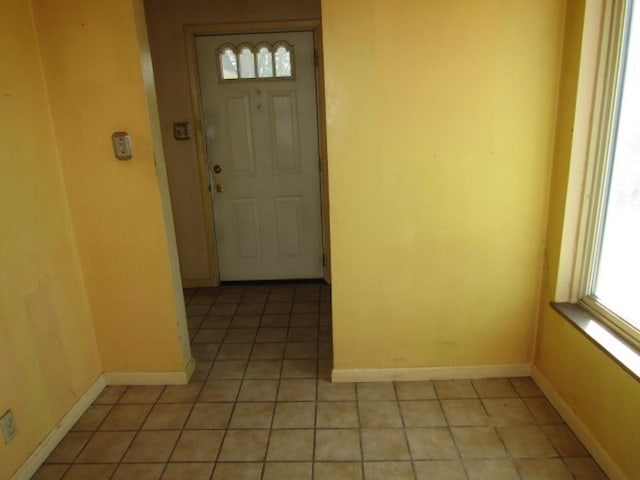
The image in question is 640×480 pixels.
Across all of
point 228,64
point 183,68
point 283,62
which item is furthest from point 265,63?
point 183,68

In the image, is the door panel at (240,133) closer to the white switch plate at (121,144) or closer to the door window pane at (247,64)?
the door window pane at (247,64)

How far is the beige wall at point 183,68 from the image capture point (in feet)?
10.1

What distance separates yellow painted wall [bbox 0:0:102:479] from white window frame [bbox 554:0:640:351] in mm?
2303

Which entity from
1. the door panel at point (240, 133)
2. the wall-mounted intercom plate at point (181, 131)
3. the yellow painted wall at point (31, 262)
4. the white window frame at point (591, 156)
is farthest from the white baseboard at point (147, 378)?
the white window frame at point (591, 156)

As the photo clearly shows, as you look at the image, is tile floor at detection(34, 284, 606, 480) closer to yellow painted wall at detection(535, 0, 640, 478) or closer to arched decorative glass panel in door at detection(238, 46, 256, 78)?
yellow painted wall at detection(535, 0, 640, 478)

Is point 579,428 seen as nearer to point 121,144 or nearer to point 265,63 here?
point 121,144

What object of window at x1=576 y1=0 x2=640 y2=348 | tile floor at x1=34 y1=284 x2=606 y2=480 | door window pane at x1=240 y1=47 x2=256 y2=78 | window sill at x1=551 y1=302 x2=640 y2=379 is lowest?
tile floor at x1=34 y1=284 x2=606 y2=480

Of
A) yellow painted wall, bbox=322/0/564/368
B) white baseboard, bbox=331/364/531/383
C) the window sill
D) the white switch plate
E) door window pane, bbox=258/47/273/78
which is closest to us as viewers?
the window sill

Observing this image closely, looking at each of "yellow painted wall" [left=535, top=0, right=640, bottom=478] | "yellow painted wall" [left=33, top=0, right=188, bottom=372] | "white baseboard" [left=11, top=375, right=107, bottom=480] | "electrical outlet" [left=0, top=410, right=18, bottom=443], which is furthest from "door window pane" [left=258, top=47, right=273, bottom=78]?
"electrical outlet" [left=0, top=410, right=18, bottom=443]

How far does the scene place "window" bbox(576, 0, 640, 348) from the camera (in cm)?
156

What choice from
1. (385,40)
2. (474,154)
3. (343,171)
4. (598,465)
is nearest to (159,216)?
(343,171)

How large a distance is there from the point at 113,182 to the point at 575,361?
224cm

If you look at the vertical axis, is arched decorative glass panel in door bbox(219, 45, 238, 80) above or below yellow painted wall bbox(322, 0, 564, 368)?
above

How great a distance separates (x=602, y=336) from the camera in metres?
1.66
